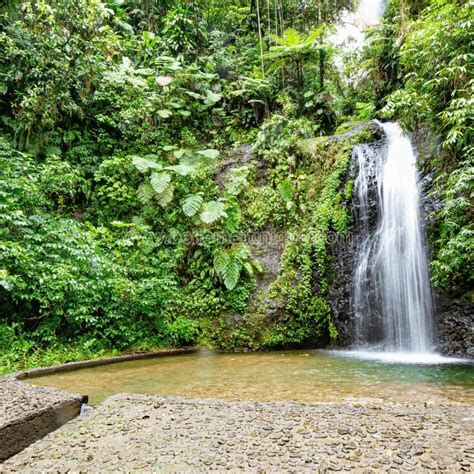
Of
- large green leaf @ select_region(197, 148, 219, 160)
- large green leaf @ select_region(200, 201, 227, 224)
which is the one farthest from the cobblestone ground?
large green leaf @ select_region(197, 148, 219, 160)

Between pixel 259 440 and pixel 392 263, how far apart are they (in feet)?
17.5

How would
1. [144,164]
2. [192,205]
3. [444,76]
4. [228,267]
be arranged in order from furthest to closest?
1. [144,164]
2. [192,205]
3. [228,267]
4. [444,76]

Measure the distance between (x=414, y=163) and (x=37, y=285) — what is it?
7491 millimetres

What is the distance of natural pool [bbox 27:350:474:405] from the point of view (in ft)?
10.4

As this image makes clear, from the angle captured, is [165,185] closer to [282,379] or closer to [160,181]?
[160,181]

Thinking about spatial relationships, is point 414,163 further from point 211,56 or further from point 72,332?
point 211,56

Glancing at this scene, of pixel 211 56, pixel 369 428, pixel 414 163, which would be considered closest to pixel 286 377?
pixel 369 428

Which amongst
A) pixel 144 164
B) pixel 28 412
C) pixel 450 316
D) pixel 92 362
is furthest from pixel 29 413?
pixel 144 164

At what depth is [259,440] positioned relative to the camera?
1903 mm

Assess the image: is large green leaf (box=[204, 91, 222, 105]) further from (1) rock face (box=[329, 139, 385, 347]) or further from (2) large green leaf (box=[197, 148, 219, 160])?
(1) rock face (box=[329, 139, 385, 347])

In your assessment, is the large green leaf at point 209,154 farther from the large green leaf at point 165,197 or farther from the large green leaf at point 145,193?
the large green leaf at point 145,193

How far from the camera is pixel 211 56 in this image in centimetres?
1231

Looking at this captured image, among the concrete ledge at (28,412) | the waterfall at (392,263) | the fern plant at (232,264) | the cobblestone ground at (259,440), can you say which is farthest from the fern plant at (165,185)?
the cobblestone ground at (259,440)

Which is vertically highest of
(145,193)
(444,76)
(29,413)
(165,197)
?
(444,76)
